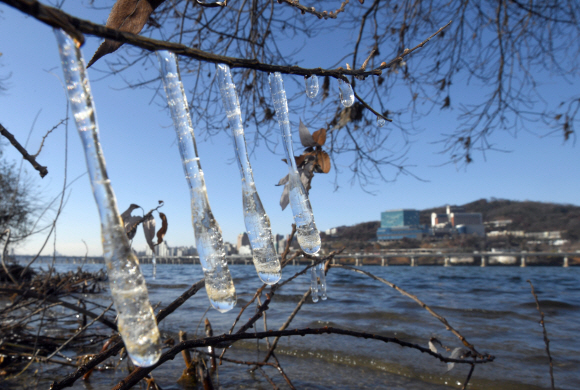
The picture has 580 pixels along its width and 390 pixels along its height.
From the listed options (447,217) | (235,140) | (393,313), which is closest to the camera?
(235,140)

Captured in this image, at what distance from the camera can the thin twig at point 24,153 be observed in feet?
2.86

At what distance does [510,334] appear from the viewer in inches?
210

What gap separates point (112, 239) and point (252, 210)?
0.24 meters

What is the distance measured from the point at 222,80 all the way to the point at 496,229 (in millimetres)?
68243

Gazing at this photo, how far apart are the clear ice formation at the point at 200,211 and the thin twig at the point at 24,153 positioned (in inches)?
26.8

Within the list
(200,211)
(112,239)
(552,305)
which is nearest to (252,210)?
(200,211)

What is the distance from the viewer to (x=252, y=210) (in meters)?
0.56

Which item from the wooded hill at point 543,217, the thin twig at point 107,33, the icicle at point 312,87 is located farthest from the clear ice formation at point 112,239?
the wooded hill at point 543,217

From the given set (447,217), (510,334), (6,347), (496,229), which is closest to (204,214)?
(6,347)

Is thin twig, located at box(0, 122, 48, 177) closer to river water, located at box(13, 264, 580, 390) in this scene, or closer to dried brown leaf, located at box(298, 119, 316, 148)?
dried brown leaf, located at box(298, 119, 316, 148)

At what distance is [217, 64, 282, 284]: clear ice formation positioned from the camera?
549mm

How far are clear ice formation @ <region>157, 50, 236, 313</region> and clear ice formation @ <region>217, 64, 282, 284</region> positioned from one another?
0.08 metres

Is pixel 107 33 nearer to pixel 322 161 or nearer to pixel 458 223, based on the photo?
pixel 322 161

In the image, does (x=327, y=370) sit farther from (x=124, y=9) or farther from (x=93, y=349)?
(x=124, y=9)
